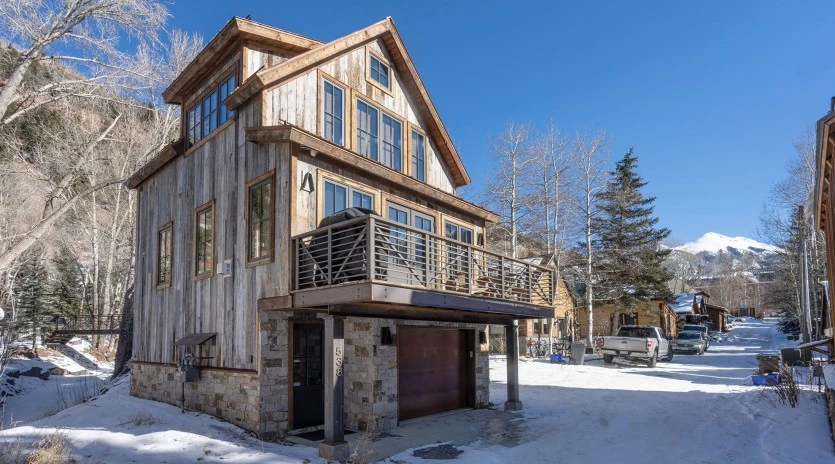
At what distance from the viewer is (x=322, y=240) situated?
389 inches

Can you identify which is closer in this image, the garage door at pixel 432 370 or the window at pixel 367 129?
the garage door at pixel 432 370

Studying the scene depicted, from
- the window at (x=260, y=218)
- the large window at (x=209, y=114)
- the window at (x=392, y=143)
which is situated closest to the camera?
the window at (x=260, y=218)

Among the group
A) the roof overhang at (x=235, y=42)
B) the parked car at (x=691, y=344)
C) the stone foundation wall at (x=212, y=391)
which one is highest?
the roof overhang at (x=235, y=42)

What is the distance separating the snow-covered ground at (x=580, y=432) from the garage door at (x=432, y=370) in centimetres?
142

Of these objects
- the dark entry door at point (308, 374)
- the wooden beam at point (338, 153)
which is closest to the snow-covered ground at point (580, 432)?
the dark entry door at point (308, 374)

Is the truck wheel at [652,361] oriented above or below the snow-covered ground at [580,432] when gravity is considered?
below

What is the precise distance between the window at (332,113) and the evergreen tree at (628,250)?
91.1 feet

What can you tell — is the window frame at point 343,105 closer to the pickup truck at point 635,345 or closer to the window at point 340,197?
the window at point 340,197

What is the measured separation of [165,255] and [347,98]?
6.25 m

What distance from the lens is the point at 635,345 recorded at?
2428 cm

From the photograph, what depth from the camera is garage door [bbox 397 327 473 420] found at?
40.3 ft

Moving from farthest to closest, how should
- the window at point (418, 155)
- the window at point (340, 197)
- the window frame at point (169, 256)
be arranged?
the window at point (418, 155)
the window frame at point (169, 256)
the window at point (340, 197)

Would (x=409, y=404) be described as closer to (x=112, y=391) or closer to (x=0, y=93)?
(x=112, y=391)

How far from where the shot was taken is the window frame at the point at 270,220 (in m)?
10.1
